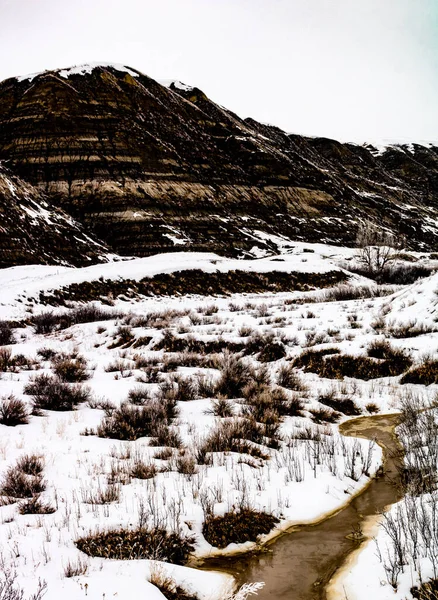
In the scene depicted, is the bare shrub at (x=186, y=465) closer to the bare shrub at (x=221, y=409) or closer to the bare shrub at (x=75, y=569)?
the bare shrub at (x=75, y=569)

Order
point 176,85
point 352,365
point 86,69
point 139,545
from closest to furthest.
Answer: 1. point 139,545
2. point 352,365
3. point 86,69
4. point 176,85

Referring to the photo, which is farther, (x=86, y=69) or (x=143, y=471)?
(x=86, y=69)

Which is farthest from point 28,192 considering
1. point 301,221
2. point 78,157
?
point 301,221

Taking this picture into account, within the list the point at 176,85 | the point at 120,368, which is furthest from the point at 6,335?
the point at 176,85

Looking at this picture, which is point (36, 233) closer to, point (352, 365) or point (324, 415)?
point (352, 365)

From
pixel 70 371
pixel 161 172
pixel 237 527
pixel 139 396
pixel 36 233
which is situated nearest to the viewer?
pixel 237 527

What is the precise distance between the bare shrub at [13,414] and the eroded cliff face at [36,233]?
80.4 feet

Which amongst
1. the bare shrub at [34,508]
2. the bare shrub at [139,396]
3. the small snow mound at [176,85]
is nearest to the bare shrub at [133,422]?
the bare shrub at [139,396]

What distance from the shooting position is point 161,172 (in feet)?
163

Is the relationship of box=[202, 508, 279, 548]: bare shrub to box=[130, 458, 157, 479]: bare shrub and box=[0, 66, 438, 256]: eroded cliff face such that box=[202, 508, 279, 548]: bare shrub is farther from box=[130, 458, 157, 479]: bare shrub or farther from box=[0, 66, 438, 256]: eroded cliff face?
box=[0, 66, 438, 256]: eroded cliff face

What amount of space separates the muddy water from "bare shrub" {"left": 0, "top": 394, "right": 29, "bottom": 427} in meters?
4.12

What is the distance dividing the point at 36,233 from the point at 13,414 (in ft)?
101

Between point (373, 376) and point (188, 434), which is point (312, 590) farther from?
point (373, 376)

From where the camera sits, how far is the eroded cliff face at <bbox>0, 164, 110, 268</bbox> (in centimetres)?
3064
